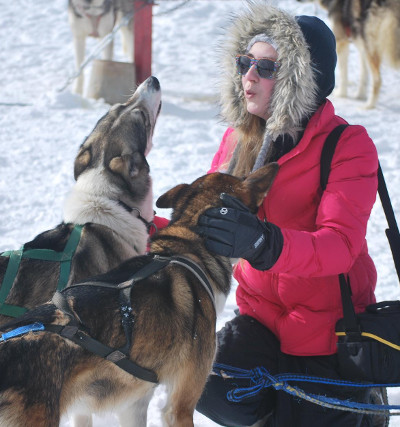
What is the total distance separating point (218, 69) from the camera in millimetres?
2664

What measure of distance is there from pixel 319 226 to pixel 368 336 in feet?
1.44

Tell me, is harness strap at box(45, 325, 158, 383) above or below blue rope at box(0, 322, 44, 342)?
below

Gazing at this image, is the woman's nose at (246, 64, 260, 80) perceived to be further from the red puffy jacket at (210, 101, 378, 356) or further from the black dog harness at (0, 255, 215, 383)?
the black dog harness at (0, 255, 215, 383)

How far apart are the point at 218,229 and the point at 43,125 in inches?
192

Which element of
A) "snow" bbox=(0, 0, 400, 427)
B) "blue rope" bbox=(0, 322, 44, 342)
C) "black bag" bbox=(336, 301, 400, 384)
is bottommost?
"snow" bbox=(0, 0, 400, 427)

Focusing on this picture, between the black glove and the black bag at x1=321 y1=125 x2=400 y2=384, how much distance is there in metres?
0.44

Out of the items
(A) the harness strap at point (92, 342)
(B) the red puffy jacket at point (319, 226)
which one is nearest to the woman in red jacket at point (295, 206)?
(B) the red puffy jacket at point (319, 226)

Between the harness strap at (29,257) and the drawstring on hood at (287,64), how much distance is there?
0.76 m

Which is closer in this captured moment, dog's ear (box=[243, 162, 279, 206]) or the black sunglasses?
dog's ear (box=[243, 162, 279, 206])

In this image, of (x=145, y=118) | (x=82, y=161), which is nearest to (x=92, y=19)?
(x=145, y=118)

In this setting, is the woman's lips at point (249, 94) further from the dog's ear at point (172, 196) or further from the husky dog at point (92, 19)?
the husky dog at point (92, 19)

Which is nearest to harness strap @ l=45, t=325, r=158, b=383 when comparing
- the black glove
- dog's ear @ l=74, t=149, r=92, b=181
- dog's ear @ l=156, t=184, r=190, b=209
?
the black glove

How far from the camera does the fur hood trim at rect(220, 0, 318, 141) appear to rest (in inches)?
88.2

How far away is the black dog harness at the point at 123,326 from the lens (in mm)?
1651
